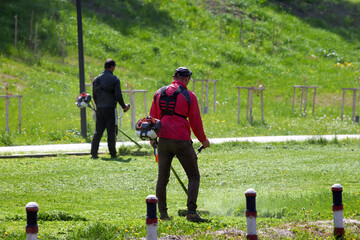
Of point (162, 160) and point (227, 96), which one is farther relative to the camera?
point (227, 96)

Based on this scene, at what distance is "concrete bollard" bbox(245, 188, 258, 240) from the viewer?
20.0ft

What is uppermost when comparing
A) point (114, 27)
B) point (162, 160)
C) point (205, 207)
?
point (114, 27)

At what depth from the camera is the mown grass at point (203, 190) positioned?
23.1ft

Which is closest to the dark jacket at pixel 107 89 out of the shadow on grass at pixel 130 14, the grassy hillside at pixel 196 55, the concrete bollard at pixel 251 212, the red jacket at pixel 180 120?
the grassy hillside at pixel 196 55

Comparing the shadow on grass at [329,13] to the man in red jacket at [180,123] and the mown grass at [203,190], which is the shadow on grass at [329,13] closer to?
the mown grass at [203,190]

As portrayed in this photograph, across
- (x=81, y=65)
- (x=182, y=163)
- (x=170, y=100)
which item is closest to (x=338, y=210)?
(x=182, y=163)

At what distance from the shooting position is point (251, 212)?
6172mm

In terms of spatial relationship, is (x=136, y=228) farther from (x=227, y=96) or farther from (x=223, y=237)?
(x=227, y=96)

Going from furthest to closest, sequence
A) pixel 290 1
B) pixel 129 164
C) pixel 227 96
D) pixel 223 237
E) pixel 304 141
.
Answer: pixel 290 1 → pixel 227 96 → pixel 304 141 → pixel 129 164 → pixel 223 237

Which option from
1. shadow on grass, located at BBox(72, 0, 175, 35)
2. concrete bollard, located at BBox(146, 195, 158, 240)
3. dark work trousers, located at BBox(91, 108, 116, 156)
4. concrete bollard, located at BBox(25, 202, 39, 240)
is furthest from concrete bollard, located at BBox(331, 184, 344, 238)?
shadow on grass, located at BBox(72, 0, 175, 35)

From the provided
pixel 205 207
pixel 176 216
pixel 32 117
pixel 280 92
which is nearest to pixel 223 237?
pixel 176 216

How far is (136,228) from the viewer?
6879 millimetres

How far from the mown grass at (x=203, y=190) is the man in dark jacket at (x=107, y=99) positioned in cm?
50

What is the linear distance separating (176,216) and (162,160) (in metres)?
0.78
